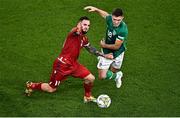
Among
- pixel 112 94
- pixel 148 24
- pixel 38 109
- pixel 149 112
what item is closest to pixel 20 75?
pixel 38 109

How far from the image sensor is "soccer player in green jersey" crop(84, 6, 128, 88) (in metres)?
9.47

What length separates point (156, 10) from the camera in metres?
13.0

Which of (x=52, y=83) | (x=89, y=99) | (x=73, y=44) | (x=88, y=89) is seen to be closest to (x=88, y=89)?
(x=88, y=89)

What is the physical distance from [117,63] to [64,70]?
54.9 inches

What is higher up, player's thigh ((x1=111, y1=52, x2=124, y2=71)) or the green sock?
player's thigh ((x1=111, y1=52, x2=124, y2=71))

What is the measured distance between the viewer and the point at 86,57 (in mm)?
10984

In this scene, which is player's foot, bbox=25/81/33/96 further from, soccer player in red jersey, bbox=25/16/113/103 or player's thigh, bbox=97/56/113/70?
player's thigh, bbox=97/56/113/70

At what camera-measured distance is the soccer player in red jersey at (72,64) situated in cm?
899

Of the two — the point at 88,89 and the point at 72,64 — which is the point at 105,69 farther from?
the point at 72,64

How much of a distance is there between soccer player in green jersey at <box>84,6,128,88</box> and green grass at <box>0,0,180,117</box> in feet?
0.95

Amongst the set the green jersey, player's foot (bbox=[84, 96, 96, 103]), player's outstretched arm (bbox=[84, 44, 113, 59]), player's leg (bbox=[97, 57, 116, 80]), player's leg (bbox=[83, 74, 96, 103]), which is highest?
the green jersey

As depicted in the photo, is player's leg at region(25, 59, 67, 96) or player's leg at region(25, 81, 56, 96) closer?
player's leg at region(25, 59, 67, 96)

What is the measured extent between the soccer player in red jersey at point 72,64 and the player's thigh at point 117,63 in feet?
1.69

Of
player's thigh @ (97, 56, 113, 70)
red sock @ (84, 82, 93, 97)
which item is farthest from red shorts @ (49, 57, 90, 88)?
player's thigh @ (97, 56, 113, 70)
